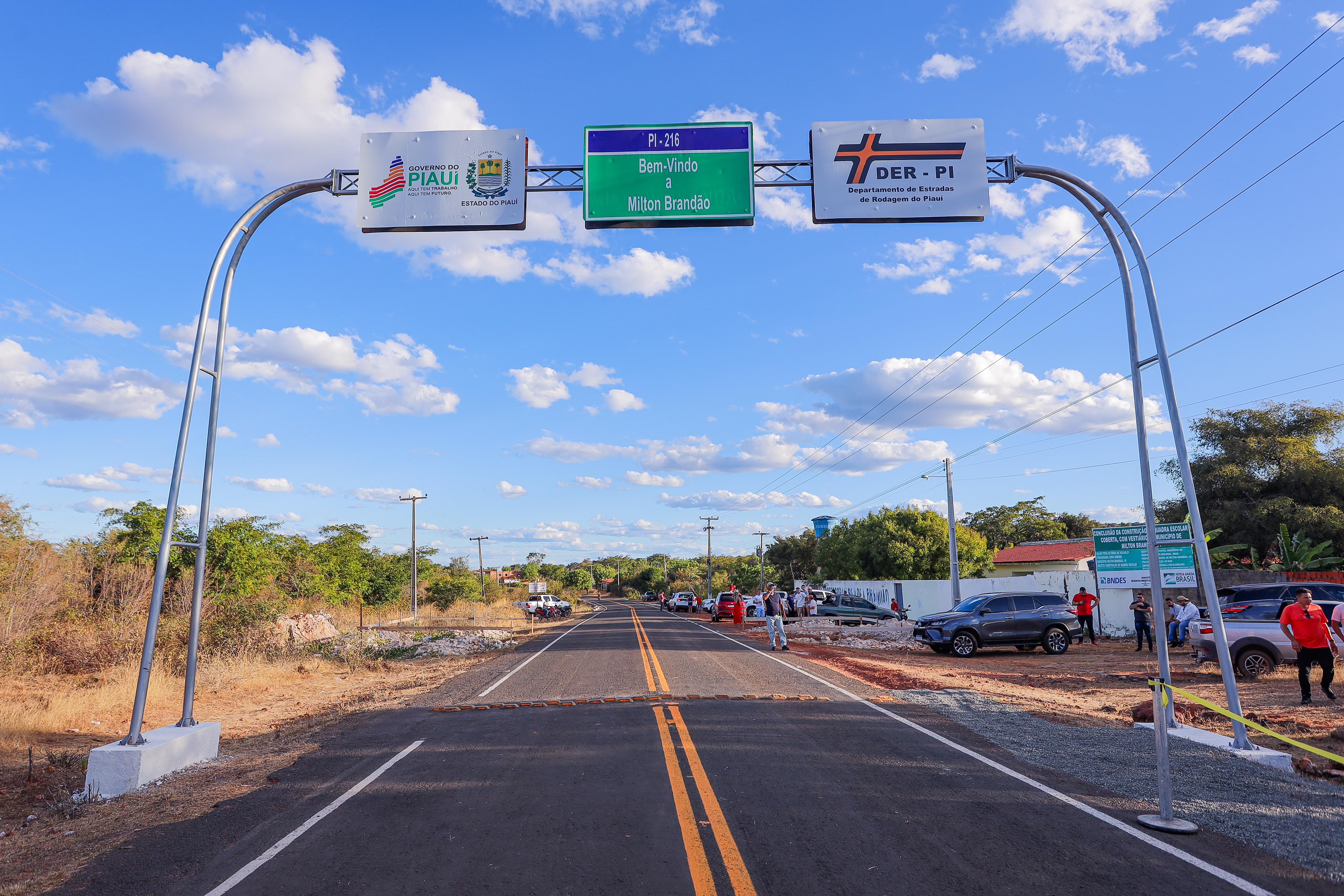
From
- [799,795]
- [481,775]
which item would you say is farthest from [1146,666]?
[481,775]

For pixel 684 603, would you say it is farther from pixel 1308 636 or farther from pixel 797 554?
pixel 1308 636

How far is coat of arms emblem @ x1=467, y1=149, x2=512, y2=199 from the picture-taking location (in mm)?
9609

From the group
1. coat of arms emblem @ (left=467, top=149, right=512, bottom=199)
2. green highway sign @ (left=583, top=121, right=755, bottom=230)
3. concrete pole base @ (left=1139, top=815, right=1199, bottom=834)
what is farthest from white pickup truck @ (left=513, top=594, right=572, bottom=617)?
concrete pole base @ (left=1139, top=815, right=1199, bottom=834)

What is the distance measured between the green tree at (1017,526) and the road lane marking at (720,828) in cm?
7800

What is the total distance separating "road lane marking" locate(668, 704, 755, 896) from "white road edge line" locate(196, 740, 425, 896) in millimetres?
3133

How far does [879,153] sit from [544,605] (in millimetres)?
53683

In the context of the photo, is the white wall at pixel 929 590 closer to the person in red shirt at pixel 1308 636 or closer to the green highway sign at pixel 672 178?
the person in red shirt at pixel 1308 636

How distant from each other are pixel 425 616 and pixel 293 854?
48117 millimetres

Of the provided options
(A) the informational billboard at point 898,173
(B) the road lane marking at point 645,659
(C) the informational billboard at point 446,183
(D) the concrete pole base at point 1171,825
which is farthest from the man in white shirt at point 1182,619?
(C) the informational billboard at point 446,183

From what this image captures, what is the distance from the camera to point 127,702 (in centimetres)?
1368

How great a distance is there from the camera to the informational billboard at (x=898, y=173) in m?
9.53

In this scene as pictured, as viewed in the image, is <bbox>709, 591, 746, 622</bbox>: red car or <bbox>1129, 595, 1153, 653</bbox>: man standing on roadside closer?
<bbox>1129, 595, 1153, 653</bbox>: man standing on roadside

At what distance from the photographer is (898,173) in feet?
31.4

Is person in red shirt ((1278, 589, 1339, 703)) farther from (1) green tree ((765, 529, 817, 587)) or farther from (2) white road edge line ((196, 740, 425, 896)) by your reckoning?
(1) green tree ((765, 529, 817, 587))
